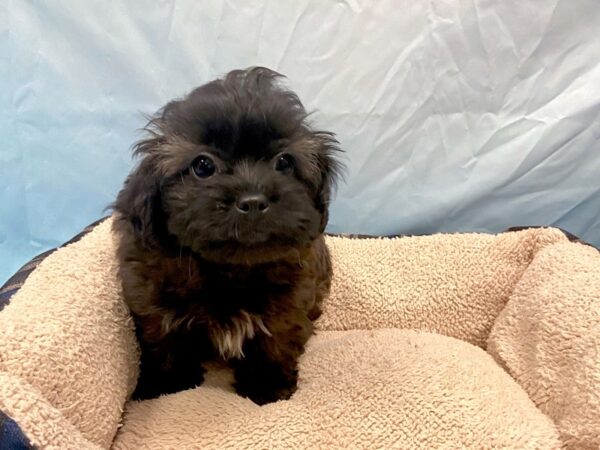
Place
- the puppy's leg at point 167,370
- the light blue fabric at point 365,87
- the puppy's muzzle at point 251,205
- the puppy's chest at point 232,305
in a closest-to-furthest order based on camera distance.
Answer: the puppy's muzzle at point 251,205 < the puppy's chest at point 232,305 < the puppy's leg at point 167,370 < the light blue fabric at point 365,87

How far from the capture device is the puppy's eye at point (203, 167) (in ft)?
5.43

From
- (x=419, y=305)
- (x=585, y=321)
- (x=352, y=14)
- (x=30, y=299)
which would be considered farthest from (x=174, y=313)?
(x=352, y=14)

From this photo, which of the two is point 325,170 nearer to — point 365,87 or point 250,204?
point 250,204

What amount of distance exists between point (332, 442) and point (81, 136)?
1.68 metres

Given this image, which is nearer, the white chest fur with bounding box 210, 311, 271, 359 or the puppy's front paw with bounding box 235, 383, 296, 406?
the white chest fur with bounding box 210, 311, 271, 359

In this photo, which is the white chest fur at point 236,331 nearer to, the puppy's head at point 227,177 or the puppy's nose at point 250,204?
the puppy's head at point 227,177

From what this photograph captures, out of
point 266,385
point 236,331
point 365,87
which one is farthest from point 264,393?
point 365,87

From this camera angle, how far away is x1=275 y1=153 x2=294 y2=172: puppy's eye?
1725 mm

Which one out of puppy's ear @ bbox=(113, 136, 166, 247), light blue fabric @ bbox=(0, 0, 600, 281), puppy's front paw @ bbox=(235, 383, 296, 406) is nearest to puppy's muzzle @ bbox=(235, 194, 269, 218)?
puppy's ear @ bbox=(113, 136, 166, 247)

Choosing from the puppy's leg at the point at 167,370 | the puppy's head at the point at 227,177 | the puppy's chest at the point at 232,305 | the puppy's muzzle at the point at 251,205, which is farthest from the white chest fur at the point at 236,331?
the puppy's muzzle at the point at 251,205

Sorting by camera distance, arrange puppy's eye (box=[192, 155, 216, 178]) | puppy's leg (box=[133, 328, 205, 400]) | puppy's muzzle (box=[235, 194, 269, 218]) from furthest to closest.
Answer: puppy's leg (box=[133, 328, 205, 400]) → puppy's eye (box=[192, 155, 216, 178]) → puppy's muzzle (box=[235, 194, 269, 218])

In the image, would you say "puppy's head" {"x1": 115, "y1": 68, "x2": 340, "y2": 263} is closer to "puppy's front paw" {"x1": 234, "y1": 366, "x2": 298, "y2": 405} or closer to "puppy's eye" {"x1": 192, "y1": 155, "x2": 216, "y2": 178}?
"puppy's eye" {"x1": 192, "y1": 155, "x2": 216, "y2": 178}

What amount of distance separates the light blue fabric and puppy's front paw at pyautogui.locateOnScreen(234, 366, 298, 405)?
1049 mm

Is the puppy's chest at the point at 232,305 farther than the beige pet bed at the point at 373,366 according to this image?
Yes
